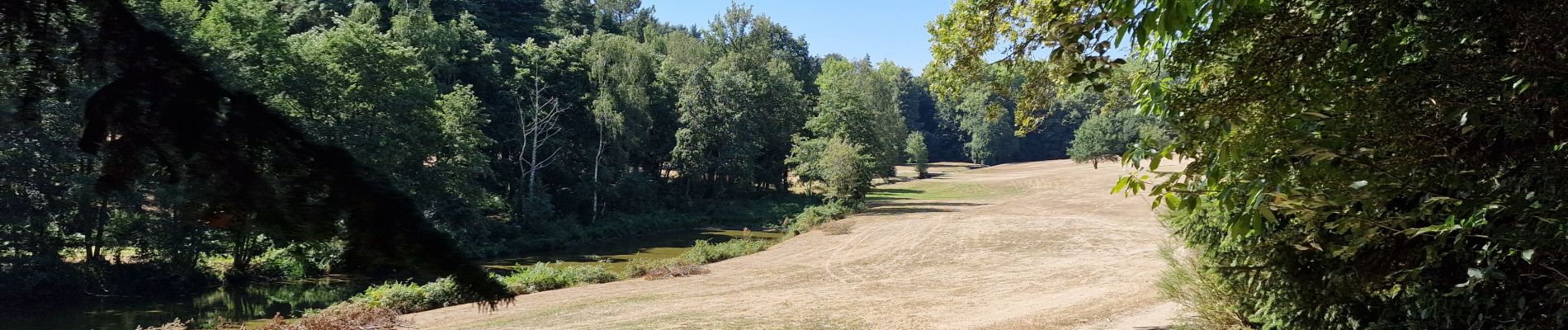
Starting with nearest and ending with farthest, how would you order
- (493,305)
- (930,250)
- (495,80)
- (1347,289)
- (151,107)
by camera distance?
(151,107)
(493,305)
(1347,289)
(930,250)
(495,80)

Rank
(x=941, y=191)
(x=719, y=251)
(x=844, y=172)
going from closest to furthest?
(x=719, y=251) → (x=844, y=172) → (x=941, y=191)

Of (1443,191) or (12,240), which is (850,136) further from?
(1443,191)

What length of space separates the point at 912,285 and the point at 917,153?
65542 mm

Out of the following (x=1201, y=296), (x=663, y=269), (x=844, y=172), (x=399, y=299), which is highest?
(x=844, y=172)

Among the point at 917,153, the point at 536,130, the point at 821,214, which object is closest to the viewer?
the point at 821,214

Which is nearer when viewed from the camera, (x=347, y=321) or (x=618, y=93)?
(x=347, y=321)

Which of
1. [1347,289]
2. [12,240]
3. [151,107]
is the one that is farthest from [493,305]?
[12,240]

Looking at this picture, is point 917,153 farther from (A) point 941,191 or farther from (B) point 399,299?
(B) point 399,299

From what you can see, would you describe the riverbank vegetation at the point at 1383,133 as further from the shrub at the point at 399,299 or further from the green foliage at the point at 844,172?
the green foliage at the point at 844,172

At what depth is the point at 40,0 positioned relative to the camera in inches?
87.1

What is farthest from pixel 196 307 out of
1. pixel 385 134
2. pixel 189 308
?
pixel 385 134

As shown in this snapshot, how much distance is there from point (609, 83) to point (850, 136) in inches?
601

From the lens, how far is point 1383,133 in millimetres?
4996

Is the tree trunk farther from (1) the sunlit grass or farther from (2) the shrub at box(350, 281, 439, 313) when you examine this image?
(2) the shrub at box(350, 281, 439, 313)
